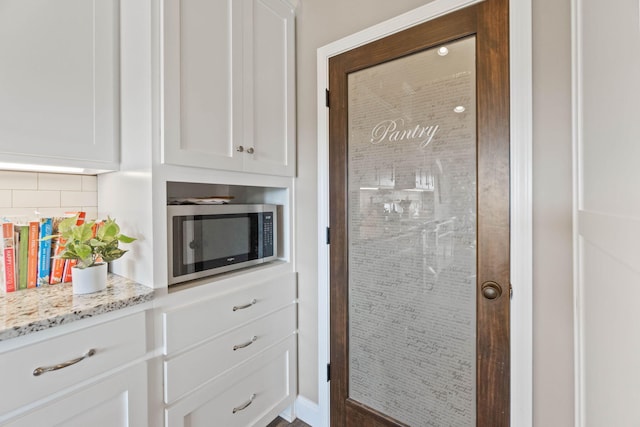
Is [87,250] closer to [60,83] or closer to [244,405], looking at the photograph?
[60,83]

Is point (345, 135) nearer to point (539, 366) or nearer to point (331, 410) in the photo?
point (539, 366)

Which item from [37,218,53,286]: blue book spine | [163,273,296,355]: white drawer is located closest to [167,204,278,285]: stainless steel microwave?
[163,273,296,355]: white drawer

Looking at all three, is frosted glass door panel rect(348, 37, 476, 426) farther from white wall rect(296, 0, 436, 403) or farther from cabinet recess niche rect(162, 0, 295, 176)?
cabinet recess niche rect(162, 0, 295, 176)

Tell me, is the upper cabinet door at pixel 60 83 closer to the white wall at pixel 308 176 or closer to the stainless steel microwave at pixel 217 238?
the stainless steel microwave at pixel 217 238

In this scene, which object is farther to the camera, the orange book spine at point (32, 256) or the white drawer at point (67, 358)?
the orange book spine at point (32, 256)

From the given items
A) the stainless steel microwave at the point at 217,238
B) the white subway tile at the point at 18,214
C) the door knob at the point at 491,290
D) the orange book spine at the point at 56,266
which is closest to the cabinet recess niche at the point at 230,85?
the stainless steel microwave at the point at 217,238

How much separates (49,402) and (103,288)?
0.37 metres

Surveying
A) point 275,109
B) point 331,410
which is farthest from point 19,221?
point 331,410

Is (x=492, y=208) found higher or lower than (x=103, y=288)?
higher

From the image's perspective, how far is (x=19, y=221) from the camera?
125 cm

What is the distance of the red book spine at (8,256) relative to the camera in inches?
42.3

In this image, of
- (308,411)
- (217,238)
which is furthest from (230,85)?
(308,411)

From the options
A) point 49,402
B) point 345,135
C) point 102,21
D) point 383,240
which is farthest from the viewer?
point 345,135

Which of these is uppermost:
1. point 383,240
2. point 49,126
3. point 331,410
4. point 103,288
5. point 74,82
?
point 74,82
